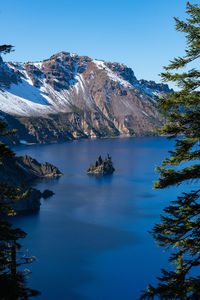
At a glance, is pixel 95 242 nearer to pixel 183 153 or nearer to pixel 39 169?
pixel 183 153

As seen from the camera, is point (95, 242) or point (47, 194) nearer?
point (95, 242)

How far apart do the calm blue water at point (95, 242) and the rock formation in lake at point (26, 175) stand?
4.83m

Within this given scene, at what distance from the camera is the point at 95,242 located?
7444cm

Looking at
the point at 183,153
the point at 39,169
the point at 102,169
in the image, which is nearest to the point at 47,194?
the point at 39,169

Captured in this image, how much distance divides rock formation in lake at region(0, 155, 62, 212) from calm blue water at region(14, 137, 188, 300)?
4834mm

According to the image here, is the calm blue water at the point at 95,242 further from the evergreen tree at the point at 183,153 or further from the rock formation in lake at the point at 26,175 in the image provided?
the evergreen tree at the point at 183,153

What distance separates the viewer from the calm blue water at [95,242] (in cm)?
5572

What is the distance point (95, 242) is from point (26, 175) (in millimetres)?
81759

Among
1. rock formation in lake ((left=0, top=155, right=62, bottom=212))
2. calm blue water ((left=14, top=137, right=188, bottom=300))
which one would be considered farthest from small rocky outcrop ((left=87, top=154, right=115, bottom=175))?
calm blue water ((left=14, top=137, right=188, bottom=300))

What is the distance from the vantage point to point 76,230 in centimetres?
8350

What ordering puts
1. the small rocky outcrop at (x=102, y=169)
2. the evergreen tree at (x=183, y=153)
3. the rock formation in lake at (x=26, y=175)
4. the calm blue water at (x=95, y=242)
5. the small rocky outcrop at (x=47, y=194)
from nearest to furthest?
the evergreen tree at (x=183, y=153) → the calm blue water at (x=95, y=242) → the rock formation in lake at (x=26, y=175) → the small rocky outcrop at (x=47, y=194) → the small rocky outcrop at (x=102, y=169)

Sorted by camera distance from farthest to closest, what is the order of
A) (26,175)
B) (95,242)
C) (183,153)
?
(26,175), (95,242), (183,153)

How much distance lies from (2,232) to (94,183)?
447 feet

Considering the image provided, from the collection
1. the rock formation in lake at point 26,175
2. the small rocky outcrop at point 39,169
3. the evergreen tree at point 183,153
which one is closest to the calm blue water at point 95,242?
the rock formation in lake at point 26,175
